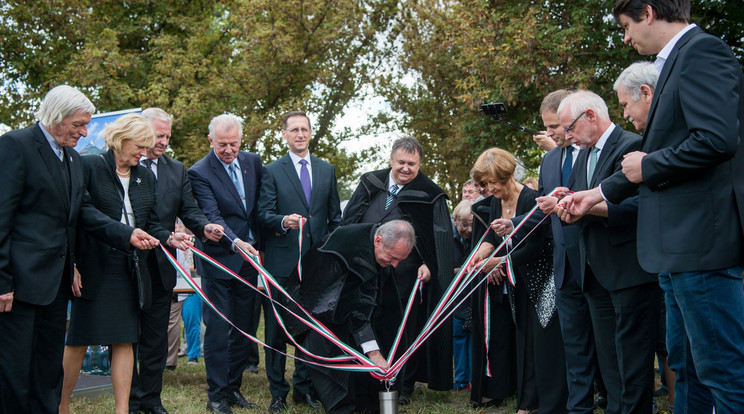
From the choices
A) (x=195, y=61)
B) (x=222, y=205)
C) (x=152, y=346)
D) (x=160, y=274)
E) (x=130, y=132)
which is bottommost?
(x=152, y=346)

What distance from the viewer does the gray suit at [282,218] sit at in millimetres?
5641

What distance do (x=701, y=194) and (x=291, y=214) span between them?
3.74 meters

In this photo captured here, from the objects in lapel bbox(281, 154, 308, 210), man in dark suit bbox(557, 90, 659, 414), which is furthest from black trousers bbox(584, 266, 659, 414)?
lapel bbox(281, 154, 308, 210)

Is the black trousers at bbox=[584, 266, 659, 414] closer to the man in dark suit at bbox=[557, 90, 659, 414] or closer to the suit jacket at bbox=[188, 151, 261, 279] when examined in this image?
the man in dark suit at bbox=[557, 90, 659, 414]

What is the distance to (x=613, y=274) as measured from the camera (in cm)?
389

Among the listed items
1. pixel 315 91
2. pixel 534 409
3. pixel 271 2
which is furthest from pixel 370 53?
pixel 534 409

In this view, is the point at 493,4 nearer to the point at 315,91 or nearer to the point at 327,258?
the point at 315,91

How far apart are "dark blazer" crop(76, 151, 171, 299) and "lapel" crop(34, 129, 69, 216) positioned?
50 cm

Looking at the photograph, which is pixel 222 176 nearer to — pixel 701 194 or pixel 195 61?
pixel 701 194

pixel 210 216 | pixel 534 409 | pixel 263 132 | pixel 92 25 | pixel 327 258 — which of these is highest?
pixel 92 25

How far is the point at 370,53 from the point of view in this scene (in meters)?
18.4

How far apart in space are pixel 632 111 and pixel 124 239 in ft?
11.1

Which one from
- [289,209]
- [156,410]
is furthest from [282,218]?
[156,410]

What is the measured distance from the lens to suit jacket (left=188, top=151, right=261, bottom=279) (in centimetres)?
568
